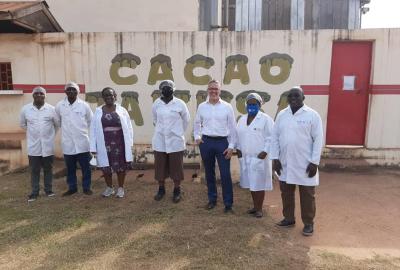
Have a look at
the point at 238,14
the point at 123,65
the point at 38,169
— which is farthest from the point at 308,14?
the point at 38,169

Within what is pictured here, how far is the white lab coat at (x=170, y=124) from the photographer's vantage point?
17.0ft

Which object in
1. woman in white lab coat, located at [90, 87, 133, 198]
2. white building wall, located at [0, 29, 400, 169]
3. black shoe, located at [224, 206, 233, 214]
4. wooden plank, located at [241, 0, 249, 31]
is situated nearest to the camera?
black shoe, located at [224, 206, 233, 214]

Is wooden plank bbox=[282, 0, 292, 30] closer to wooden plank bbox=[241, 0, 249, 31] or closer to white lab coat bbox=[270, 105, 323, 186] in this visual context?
wooden plank bbox=[241, 0, 249, 31]

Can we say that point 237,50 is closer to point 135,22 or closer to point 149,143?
point 149,143

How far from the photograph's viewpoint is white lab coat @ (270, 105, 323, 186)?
4.10 m

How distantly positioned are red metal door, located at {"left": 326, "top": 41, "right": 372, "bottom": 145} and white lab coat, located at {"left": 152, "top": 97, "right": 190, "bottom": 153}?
11.5 ft

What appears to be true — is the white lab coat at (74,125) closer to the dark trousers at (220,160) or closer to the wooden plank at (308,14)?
the dark trousers at (220,160)

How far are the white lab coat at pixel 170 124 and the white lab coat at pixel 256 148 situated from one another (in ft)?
3.08

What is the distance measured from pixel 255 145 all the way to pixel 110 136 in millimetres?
2121

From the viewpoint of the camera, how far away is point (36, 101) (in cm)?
541

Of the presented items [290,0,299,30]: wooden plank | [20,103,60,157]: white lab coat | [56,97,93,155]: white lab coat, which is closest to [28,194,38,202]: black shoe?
[20,103,60,157]: white lab coat

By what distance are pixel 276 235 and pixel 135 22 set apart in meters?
6.85

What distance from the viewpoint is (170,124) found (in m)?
5.19

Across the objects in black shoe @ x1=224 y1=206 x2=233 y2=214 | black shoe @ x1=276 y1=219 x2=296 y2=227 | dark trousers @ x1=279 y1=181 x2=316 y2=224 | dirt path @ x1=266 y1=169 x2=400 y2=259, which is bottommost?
dirt path @ x1=266 y1=169 x2=400 y2=259
